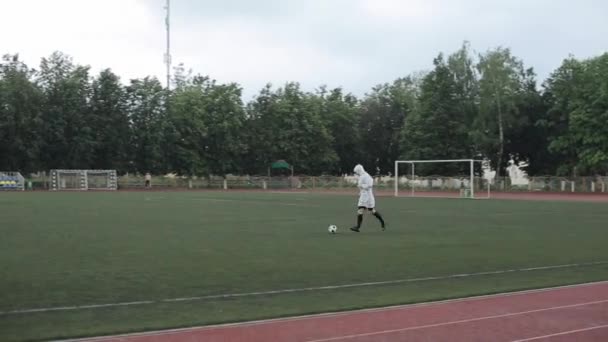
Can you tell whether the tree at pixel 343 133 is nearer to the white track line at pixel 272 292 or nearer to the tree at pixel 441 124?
the tree at pixel 441 124

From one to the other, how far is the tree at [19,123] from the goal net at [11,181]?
7.13 ft

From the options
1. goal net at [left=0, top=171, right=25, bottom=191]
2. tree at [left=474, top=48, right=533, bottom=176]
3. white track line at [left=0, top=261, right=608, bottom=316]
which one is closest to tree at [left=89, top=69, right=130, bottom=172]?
goal net at [left=0, top=171, right=25, bottom=191]

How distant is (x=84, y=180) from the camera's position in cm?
6462

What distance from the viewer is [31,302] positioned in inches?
345

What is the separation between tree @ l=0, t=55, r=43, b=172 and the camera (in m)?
62.4

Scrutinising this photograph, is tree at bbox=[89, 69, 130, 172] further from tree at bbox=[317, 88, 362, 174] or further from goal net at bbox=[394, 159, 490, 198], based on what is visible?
goal net at bbox=[394, 159, 490, 198]

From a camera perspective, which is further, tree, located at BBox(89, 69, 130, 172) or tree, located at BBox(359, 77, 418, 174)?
tree, located at BBox(359, 77, 418, 174)

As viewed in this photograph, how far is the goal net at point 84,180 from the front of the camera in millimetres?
63281

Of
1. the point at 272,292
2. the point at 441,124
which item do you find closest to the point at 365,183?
the point at 272,292

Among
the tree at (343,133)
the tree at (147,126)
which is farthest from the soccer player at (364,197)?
the tree at (343,133)

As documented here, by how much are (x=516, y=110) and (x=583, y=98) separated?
6.29m

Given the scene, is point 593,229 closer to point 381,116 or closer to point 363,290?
point 363,290

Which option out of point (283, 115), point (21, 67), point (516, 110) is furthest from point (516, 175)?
point (21, 67)

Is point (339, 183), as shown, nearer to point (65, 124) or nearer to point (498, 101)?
point (498, 101)
